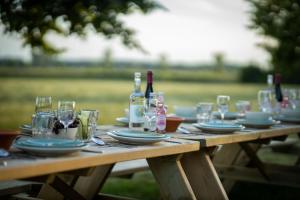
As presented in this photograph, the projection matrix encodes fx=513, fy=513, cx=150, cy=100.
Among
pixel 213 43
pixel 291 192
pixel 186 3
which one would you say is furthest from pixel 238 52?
pixel 291 192

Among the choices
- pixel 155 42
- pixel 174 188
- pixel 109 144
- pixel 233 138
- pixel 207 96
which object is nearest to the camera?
pixel 109 144

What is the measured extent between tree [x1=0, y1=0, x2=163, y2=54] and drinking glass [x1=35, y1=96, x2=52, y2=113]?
320 centimetres

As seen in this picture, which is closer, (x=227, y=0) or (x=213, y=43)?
(x=227, y=0)

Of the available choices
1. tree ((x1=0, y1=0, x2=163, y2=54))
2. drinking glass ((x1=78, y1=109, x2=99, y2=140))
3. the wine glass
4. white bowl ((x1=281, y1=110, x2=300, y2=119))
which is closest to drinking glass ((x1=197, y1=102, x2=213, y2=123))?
the wine glass

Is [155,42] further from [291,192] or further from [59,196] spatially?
[59,196]

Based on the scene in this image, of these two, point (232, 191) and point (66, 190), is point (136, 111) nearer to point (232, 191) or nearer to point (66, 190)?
point (66, 190)

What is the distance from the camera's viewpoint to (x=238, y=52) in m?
13.2

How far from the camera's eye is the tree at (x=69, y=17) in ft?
17.4

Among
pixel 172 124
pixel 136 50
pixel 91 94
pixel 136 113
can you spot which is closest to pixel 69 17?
pixel 136 50

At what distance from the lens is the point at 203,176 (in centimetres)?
241

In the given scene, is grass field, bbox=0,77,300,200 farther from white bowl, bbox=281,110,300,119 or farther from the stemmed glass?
the stemmed glass

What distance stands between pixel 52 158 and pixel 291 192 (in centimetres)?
300

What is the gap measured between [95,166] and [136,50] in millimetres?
3951

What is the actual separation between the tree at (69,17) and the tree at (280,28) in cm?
331
